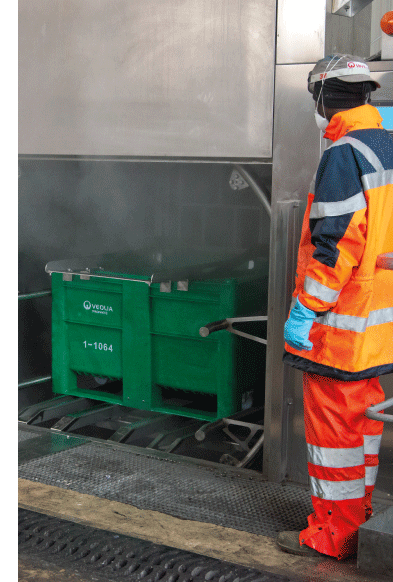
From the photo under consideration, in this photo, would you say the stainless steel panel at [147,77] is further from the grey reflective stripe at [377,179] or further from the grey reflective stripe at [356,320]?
the grey reflective stripe at [356,320]

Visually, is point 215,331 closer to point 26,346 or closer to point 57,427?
point 57,427

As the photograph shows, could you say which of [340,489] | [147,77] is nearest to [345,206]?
[340,489]

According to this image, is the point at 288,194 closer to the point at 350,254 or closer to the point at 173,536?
the point at 350,254

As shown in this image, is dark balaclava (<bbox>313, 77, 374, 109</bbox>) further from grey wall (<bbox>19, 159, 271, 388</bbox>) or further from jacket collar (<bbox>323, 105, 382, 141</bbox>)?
grey wall (<bbox>19, 159, 271, 388</bbox>)

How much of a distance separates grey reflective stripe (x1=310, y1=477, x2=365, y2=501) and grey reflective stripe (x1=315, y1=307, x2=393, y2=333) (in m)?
0.55

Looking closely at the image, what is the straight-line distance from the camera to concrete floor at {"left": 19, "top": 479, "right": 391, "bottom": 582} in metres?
2.47

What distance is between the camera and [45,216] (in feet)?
16.0

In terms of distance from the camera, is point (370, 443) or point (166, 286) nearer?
point (370, 443)

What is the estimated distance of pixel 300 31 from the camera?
3.04 meters

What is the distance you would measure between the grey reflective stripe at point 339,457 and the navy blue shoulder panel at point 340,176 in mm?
869

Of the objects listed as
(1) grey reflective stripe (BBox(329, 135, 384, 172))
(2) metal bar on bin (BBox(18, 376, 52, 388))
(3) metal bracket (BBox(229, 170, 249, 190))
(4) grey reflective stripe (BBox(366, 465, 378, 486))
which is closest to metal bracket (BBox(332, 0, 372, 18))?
(1) grey reflective stripe (BBox(329, 135, 384, 172))

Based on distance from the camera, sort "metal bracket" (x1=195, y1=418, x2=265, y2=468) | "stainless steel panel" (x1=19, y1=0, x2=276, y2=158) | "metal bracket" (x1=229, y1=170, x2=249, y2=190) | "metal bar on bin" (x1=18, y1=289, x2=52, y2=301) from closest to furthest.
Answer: "stainless steel panel" (x1=19, y1=0, x2=276, y2=158), "metal bracket" (x1=195, y1=418, x2=265, y2=468), "metal bracket" (x1=229, y1=170, x2=249, y2=190), "metal bar on bin" (x1=18, y1=289, x2=52, y2=301)

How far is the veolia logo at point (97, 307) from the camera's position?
13.6 feet

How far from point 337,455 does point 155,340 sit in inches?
67.8
